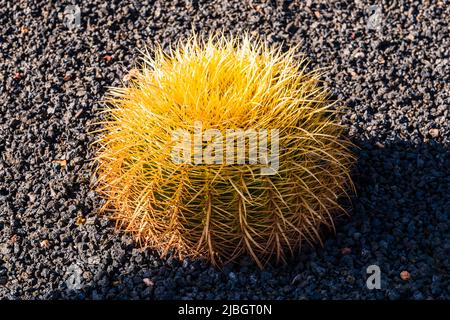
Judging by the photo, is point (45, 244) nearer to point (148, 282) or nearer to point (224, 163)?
point (148, 282)

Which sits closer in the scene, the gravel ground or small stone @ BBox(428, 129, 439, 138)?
the gravel ground

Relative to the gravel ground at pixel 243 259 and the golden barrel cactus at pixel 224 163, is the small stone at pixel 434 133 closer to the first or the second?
the gravel ground at pixel 243 259

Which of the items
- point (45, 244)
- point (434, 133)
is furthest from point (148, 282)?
point (434, 133)

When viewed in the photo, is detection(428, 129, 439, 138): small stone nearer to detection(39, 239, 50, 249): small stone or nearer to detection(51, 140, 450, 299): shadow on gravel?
detection(51, 140, 450, 299): shadow on gravel

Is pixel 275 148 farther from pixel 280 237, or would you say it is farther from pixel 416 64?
pixel 416 64

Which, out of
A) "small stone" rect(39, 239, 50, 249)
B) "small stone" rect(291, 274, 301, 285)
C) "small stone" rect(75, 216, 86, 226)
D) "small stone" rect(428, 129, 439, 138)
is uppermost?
"small stone" rect(428, 129, 439, 138)

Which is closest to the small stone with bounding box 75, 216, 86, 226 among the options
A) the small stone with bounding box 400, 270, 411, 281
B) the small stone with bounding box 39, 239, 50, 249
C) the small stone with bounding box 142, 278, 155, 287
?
the small stone with bounding box 39, 239, 50, 249

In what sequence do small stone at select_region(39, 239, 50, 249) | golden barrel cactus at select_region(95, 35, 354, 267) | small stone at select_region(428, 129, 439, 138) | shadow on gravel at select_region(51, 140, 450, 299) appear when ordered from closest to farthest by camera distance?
golden barrel cactus at select_region(95, 35, 354, 267) → shadow on gravel at select_region(51, 140, 450, 299) → small stone at select_region(39, 239, 50, 249) → small stone at select_region(428, 129, 439, 138)

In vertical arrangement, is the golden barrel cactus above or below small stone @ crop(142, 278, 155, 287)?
above
